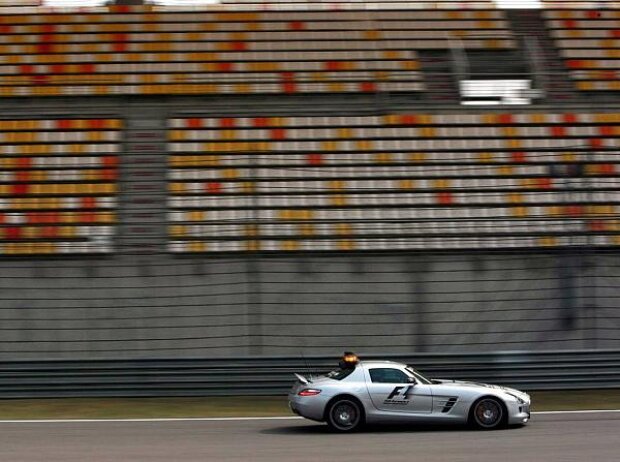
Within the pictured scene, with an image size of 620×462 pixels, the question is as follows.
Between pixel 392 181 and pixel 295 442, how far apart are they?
9.35 meters

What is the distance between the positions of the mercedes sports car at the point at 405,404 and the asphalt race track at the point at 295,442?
0.61 ft

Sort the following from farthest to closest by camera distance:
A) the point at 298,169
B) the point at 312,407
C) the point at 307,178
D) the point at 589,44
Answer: the point at 589,44 < the point at 307,178 < the point at 298,169 < the point at 312,407

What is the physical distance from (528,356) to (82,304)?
26.0 ft

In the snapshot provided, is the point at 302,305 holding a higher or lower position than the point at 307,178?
lower

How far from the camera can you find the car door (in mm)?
11117

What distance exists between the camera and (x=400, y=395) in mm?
11156

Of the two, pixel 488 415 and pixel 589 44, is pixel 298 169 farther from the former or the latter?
pixel 589 44

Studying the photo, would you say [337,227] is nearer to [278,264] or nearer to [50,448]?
[278,264]

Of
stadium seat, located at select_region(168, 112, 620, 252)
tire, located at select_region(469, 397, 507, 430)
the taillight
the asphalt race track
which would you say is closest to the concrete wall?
stadium seat, located at select_region(168, 112, 620, 252)

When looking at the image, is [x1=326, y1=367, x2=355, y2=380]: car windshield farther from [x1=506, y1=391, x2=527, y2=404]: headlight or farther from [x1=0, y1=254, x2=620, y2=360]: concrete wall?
[x1=0, y1=254, x2=620, y2=360]: concrete wall

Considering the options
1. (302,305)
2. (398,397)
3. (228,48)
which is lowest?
(398,397)

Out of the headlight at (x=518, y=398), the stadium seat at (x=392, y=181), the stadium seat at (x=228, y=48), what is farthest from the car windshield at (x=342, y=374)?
the stadium seat at (x=228, y=48)

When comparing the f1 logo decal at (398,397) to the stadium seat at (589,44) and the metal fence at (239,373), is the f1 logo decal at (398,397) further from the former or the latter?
the stadium seat at (589,44)

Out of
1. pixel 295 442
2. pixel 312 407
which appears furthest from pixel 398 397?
pixel 295 442
